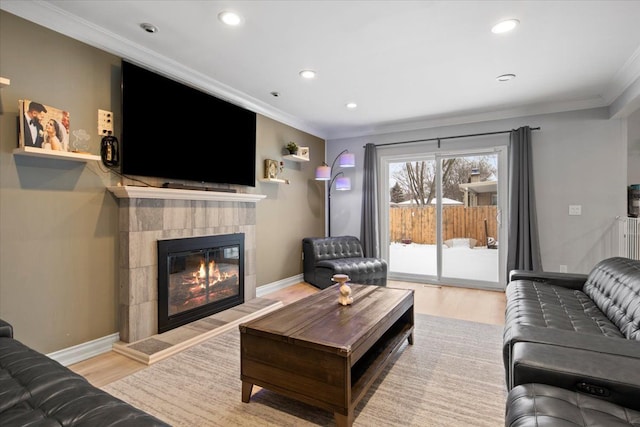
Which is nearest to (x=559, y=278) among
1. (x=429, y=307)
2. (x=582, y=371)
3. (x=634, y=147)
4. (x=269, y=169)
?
(x=429, y=307)

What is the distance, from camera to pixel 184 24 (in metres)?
2.54

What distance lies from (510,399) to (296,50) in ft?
9.67

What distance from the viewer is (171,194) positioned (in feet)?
10.1

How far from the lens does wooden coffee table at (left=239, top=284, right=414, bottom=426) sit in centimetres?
170

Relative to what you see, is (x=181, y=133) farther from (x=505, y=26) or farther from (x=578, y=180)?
(x=578, y=180)

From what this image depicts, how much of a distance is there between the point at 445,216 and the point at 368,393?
3.76m

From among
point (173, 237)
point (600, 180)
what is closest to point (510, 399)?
point (173, 237)

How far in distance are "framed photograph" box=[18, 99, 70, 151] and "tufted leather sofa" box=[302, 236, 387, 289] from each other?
10.8 feet

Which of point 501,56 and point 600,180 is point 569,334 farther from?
point 600,180

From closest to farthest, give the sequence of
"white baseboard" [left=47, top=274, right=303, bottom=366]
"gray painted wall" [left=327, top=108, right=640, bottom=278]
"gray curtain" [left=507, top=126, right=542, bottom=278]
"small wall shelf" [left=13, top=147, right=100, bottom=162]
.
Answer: "small wall shelf" [left=13, top=147, right=100, bottom=162]
"white baseboard" [left=47, top=274, right=303, bottom=366]
"gray painted wall" [left=327, top=108, right=640, bottom=278]
"gray curtain" [left=507, top=126, right=542, bottom=278]

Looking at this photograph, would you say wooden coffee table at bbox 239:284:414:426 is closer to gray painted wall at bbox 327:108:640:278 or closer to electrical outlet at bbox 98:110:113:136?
electrical outlet at bbox 98:110:113:136

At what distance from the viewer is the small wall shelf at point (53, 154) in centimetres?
218

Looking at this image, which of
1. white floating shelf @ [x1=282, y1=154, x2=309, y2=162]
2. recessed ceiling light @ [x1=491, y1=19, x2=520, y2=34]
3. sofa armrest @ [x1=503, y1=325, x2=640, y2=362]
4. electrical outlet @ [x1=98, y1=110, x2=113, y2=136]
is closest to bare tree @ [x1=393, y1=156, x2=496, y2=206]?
white floating shelf @ [x1=282, y1=154, x2=309, y2=162]

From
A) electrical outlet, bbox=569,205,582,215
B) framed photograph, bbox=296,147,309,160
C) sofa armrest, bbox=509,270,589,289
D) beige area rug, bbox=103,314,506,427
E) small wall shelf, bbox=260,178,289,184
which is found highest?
framed photograph, bbox=296,147,309,160
